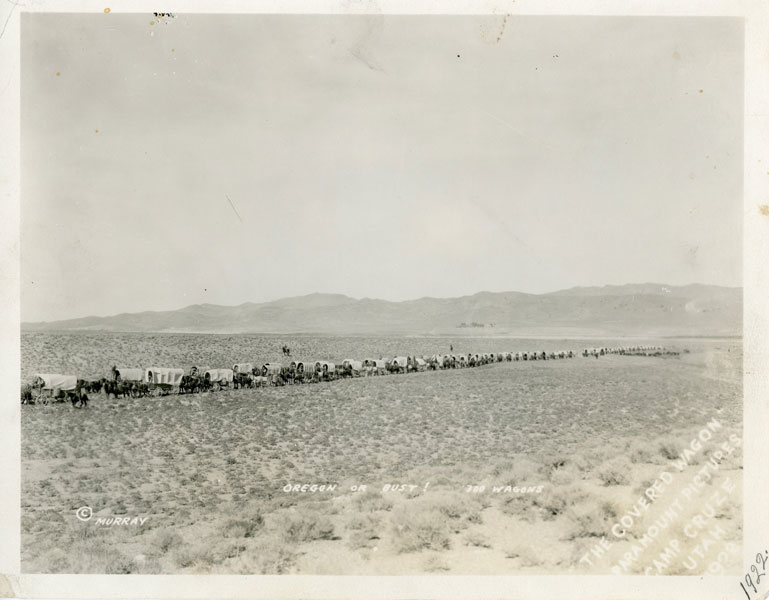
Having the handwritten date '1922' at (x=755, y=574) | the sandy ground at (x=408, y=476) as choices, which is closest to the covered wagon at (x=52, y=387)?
the sandy ground at (x=408, y=476)

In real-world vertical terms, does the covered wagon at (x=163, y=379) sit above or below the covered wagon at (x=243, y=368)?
below

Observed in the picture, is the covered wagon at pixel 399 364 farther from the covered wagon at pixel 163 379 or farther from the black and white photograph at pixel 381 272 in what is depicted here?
the covered wagon at pixel 163 379

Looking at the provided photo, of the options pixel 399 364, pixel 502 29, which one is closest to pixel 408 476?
pixel 399 364

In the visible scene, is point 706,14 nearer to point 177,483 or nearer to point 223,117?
point 223,117

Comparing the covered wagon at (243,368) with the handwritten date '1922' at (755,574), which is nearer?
the handwritten date '1922' at (755,574)

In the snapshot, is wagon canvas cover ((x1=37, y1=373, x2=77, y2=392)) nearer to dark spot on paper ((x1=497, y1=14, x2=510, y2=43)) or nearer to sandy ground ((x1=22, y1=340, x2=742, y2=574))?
sandy ground ((x1=22, y1=340, x2=742, y2=574))

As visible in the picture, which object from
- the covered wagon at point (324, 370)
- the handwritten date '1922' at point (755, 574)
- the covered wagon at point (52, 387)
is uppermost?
the covered wagon at point (324, 370)

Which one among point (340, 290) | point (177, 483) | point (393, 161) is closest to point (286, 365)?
point (340, 290)
